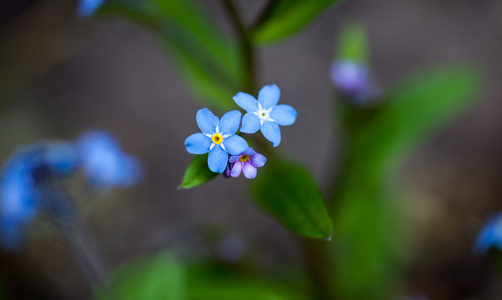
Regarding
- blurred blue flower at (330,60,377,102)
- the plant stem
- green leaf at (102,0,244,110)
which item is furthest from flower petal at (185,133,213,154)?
blurred blue flower at (330,60,377,102)

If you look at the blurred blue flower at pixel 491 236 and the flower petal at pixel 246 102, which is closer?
the flower petal at pixel 246 102

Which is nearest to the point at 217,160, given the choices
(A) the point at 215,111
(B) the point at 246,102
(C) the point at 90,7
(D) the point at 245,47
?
(B) the point at 246,102

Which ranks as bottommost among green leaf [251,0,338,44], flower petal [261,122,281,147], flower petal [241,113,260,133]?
flower petal [261,122,281,147]

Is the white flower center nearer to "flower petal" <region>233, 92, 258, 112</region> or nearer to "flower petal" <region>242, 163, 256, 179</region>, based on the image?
"flower petal" <region>233, 92, 258, 112</region>

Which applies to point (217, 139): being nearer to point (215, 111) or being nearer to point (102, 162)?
point (102, 162)

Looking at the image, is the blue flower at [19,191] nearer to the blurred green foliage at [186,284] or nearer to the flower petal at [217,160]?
the blurred green foliage at [186,284]

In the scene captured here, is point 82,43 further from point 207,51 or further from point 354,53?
point 354,53

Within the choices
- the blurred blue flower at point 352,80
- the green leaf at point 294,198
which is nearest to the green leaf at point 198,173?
the green leaf at point 294,198
